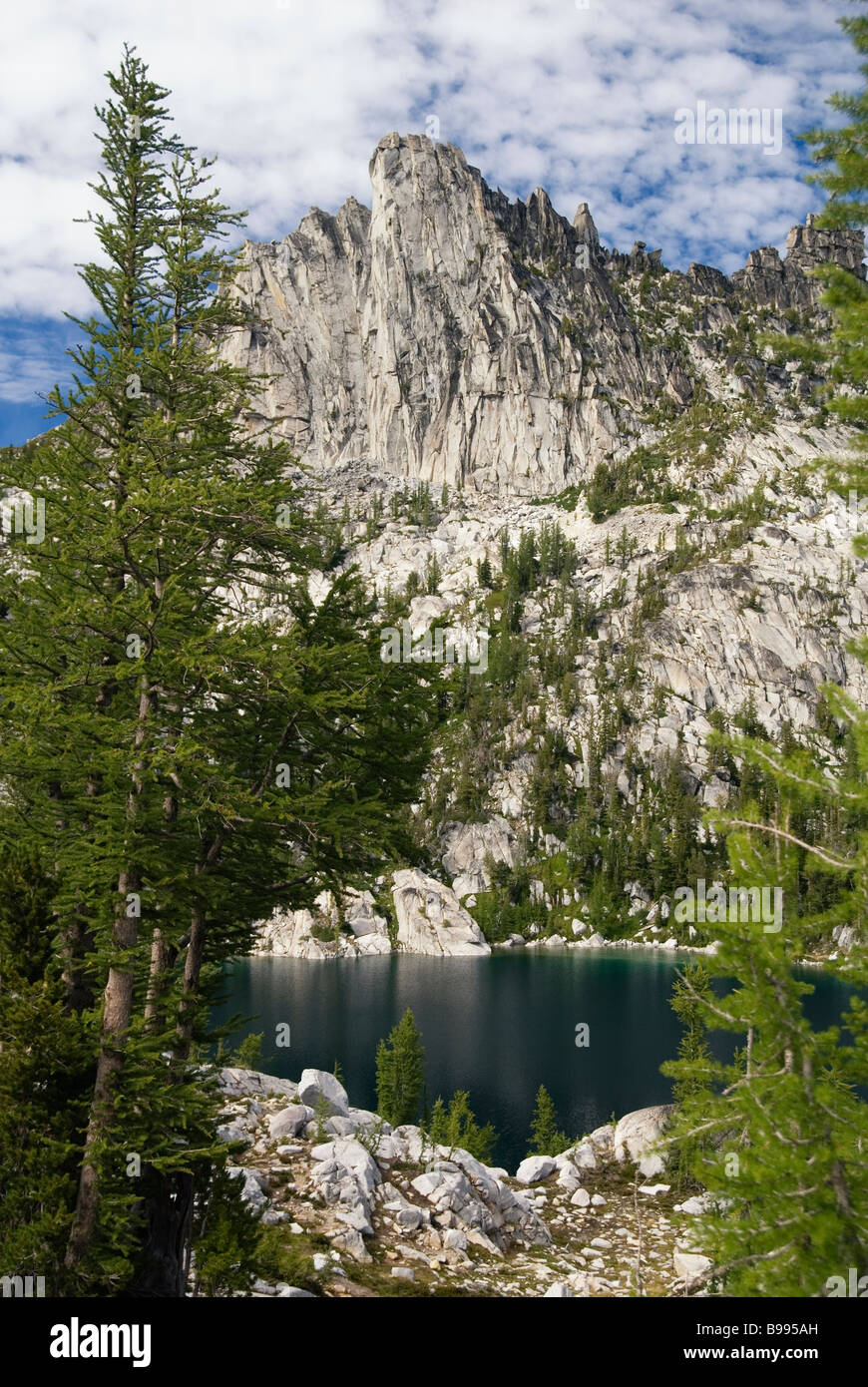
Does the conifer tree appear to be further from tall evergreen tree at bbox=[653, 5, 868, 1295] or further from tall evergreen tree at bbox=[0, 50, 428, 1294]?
tall evergreen tree at bbox=[653, 5, 868, 1295]

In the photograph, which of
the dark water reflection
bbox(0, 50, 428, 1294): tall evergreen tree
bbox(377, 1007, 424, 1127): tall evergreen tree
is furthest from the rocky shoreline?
bbox(377, 1007, 424, 1127): tall evergreen tree

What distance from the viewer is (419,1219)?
17.3 m

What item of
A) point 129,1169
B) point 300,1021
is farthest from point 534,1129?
point 129,1169

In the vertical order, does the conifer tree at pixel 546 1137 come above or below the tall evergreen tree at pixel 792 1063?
below

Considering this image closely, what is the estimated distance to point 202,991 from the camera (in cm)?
1352

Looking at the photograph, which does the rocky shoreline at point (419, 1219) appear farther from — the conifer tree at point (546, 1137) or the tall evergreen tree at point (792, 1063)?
the conifer tree at point (546, 1137)

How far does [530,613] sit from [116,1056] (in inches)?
7536

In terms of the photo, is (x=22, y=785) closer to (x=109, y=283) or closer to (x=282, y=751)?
(x=282, y=751)

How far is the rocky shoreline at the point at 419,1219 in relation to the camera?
1499 cm

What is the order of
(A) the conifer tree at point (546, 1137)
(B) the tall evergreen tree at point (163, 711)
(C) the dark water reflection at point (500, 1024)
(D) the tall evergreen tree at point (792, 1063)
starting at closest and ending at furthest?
(D) the tall evergreen tree at point (792, 1063)
(B) the tall evergreen tree at point (163, 711)
(A) the conifer tree at point (546, 1137)
(C) the dark water reflection at point (500, 1024)

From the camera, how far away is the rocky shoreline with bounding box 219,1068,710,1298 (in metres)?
15.0

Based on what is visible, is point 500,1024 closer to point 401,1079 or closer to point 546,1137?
point 401,1079

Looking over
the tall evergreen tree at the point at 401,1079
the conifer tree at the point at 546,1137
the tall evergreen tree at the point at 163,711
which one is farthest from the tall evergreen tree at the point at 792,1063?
the tall evergreen tree at the point at 401,1079

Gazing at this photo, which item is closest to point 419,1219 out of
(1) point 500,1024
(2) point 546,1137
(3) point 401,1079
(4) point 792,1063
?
(4) point 792,1063
